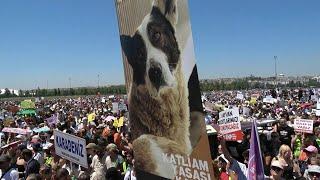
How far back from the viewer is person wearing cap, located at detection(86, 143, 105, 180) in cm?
796

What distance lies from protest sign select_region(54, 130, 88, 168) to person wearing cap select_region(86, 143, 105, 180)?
0.26 metres

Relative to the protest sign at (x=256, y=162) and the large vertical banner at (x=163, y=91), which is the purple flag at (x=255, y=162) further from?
the large vertical banner at (x=163, y=91)

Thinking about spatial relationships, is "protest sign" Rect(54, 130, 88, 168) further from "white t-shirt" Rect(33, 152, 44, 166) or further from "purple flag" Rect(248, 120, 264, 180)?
"purple flag" Rect(248, 120, 264, 180)

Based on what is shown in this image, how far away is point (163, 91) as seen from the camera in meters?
3.82

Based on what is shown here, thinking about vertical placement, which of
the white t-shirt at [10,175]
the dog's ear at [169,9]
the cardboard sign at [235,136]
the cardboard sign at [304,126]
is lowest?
the cardboard sign at [304,126]

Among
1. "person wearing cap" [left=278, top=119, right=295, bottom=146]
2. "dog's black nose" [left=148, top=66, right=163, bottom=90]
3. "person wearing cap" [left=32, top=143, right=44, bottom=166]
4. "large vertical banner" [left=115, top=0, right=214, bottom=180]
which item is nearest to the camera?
"large vertical banner" [left=115, top=0, right=214, bottom=180]

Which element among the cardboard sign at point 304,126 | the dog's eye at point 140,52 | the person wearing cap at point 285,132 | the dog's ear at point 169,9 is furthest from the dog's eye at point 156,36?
the person wearing cap at point 285,132

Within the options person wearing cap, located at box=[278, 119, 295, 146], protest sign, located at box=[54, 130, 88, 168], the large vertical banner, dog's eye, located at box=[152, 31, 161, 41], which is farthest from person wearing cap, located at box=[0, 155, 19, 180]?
person wearing cap, located at box=[278, 119, 295, 146]

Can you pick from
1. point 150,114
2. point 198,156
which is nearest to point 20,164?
point 150,114

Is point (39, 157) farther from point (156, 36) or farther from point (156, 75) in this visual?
point (156, 36)

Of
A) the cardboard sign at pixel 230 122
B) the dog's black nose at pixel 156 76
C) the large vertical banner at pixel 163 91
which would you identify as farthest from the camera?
the cardboard sign at pixel 230 122

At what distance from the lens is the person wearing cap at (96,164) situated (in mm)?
7957

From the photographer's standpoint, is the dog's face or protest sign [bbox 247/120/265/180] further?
protest sign [bbox 247/120/265/180]

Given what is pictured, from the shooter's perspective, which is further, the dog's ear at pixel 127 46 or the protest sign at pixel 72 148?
the protest sign at pixel 72 148
